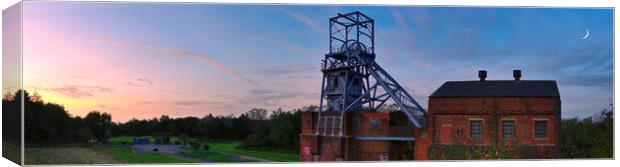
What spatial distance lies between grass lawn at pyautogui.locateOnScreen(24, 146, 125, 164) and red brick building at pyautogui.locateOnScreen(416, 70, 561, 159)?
6.94 meters

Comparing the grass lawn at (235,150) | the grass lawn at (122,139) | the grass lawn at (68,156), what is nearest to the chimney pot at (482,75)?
the grass lawn at (235,150)

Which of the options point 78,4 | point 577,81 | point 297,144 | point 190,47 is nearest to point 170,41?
point 190,47

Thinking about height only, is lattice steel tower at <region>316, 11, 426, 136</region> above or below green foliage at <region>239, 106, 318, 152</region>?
above

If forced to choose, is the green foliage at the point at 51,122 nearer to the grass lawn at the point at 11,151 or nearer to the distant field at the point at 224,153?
the grass lawn at the point at 11,151

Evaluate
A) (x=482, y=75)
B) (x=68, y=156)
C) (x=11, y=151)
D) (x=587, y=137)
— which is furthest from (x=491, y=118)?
(x=11, y=151)

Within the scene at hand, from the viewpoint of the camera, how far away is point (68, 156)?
18781mm

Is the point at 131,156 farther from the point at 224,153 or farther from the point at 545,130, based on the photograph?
the point at 545,130

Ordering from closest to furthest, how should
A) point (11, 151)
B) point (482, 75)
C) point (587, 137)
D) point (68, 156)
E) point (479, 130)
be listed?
1. point (68, 156)
2. point (11, 151)
3. point (482, 75)
4. point (479, 130)
5. point (587, 137)

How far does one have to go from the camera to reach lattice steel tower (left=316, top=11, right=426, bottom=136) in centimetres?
1977

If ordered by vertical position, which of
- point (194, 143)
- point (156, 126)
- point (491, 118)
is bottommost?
point (194, 143)

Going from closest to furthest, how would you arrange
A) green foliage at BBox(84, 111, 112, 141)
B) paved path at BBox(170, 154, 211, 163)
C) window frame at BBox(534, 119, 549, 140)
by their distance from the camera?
green foliage at BBox(84, 111, 112, 141) → paved path at BBox(170, 154, 211, 163) → window frame at BBox(534, 119, 549, 140)

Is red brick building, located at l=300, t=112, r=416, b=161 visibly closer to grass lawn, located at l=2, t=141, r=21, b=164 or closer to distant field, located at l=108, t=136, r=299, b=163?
distant field, located at l=108, t=136, r=299, b=163

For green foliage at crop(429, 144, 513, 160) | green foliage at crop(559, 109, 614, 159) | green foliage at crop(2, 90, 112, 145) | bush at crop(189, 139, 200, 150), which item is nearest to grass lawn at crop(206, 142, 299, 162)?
bush at crop(189, 139, 200, 150)

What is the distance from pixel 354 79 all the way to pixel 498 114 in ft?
10.9
